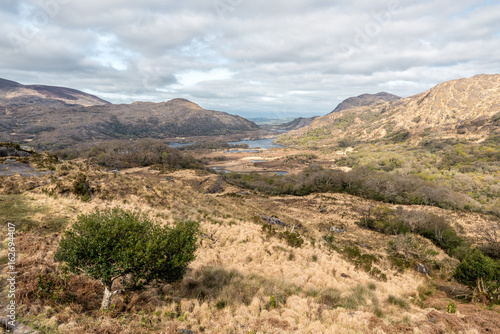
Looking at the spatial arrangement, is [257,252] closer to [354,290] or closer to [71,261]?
[354,290]

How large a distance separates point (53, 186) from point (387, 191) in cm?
7388

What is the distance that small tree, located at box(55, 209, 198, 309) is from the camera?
301 inches

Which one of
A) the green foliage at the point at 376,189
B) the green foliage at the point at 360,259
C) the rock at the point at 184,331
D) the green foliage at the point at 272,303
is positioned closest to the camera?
the rock at the point at 184,331

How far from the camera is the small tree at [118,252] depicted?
765cm

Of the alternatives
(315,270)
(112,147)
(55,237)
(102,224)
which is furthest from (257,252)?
(112,147)

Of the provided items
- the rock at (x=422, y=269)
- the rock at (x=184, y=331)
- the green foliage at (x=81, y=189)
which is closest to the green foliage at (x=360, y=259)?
the rock at (x=422, y=269)

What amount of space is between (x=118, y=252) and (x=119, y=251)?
1.8 inches

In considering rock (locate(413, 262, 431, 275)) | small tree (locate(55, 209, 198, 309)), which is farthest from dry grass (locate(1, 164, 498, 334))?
rock (locate(413, 262, 431, 275))

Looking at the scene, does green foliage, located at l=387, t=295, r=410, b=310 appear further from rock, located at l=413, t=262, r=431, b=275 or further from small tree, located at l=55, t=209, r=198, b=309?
small tree, located at l=55, t=209, r=198, b=309

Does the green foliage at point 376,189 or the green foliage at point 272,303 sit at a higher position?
→ the green foliage at point 272,303

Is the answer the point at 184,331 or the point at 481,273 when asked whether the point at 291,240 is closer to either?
the point at 481,273

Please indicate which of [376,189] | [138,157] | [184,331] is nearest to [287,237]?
[184,331]

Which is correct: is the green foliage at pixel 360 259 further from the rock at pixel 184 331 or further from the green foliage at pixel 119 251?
the green foliage at pixel 119 251

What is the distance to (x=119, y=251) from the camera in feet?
25.3
